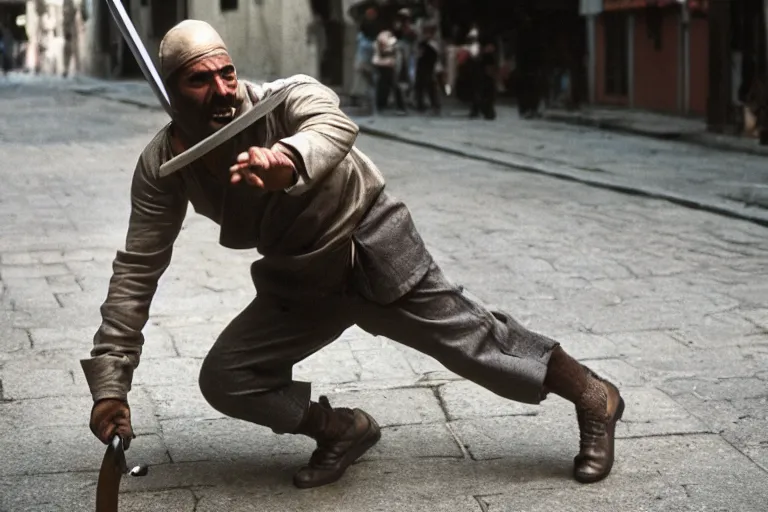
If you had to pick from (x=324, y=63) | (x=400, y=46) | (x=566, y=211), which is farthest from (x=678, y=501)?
(x=324, y=63)

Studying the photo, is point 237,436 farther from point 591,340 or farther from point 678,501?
point 591,340

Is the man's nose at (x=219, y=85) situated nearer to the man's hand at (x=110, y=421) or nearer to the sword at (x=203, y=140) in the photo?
the sword at (x=203, y=140)

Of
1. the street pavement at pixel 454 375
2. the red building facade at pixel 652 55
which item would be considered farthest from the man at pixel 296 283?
the red building facade at pixel 652 55

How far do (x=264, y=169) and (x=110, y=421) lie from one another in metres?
0.84

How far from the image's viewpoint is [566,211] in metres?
9.83

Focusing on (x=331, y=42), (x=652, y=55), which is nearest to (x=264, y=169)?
(x=652, y=55)

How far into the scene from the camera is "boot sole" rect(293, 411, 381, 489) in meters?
3.95

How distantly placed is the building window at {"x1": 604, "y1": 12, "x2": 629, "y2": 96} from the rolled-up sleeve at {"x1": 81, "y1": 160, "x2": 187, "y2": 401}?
19.1 m

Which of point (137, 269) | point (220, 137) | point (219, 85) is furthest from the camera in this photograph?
point (137, 269)

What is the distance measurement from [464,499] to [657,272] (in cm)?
382

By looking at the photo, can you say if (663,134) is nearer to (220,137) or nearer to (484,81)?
(484,81)

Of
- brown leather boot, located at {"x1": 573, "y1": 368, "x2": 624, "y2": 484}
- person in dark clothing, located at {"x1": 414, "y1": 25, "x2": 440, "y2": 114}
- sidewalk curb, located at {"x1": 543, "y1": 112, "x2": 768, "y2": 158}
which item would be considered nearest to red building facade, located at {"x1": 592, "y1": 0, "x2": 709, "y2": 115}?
sidewalk curb, located at {"x1": 543, "y1": 112, "x2": 768, "y2": 158}

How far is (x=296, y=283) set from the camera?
368cm

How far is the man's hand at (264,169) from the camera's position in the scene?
2945 mm
